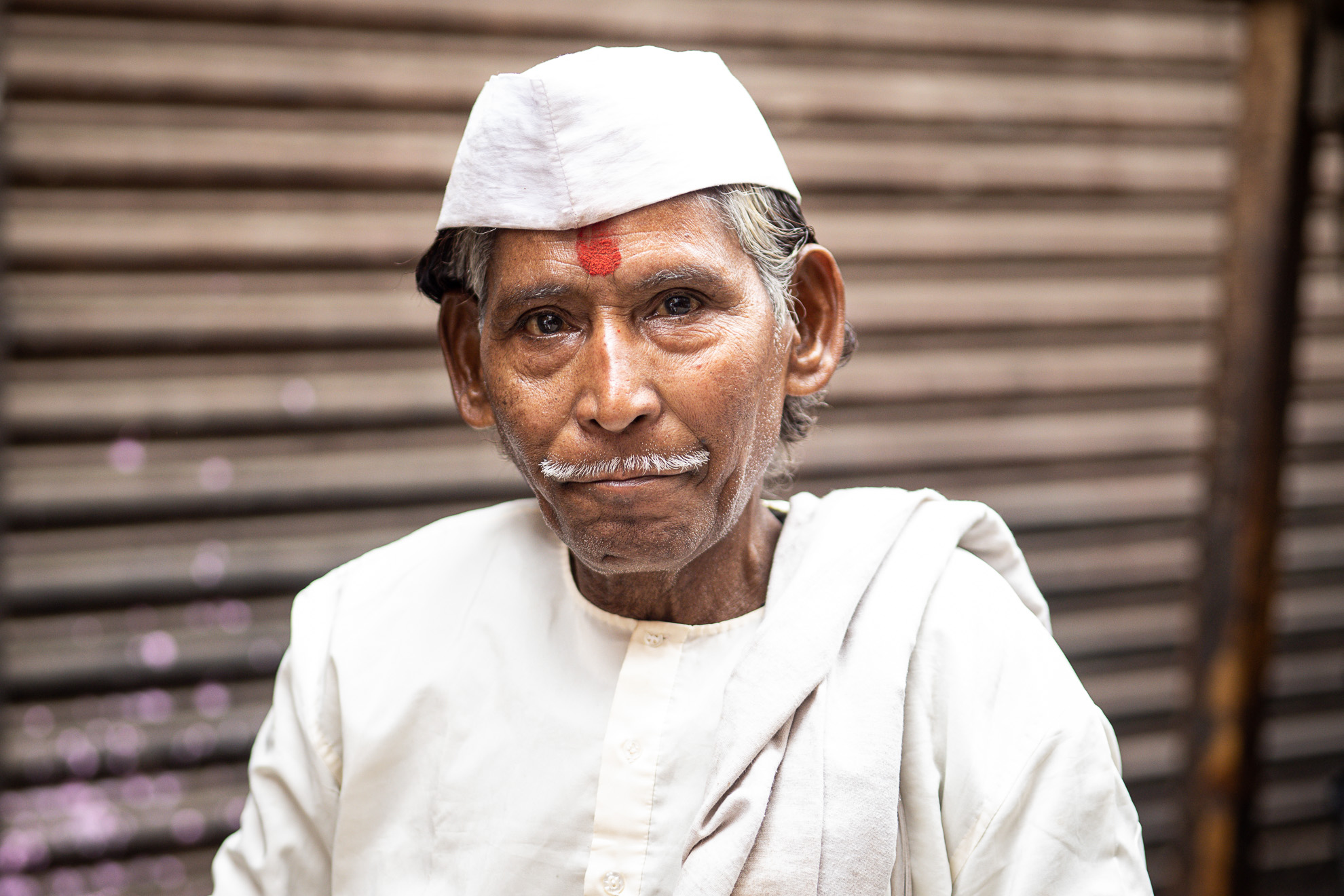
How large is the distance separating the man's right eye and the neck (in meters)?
0.39

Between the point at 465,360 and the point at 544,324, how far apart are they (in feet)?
0.90

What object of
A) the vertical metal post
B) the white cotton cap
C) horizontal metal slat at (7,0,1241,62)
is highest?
horizontal metal slat at (7,0,1241,62)

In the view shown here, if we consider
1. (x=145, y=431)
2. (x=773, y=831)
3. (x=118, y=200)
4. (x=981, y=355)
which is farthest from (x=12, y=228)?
(x=981, y=355)

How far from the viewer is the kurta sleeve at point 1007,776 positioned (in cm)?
136

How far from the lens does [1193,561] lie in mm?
3992

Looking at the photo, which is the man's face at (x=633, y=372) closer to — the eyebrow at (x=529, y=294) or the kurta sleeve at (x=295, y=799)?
the eyebrow at (x=529, y=294)

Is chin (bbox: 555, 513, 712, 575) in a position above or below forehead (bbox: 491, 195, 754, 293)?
below

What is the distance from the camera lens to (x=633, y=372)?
4.56ft

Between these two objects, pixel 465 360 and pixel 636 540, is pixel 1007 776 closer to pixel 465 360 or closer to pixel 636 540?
pixel 636 540

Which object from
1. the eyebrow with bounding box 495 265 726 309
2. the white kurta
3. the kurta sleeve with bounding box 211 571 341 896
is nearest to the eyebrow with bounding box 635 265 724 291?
the eyebrow with bounding box 495 265 726 309

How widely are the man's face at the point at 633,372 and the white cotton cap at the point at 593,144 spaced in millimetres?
32

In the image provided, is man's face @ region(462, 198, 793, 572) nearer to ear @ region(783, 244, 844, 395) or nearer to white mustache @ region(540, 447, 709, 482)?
white mustache @ region(540, 447, 709, 482)

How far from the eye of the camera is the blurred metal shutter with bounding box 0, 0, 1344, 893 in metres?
3.07

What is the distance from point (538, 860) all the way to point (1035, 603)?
2.91 feet
